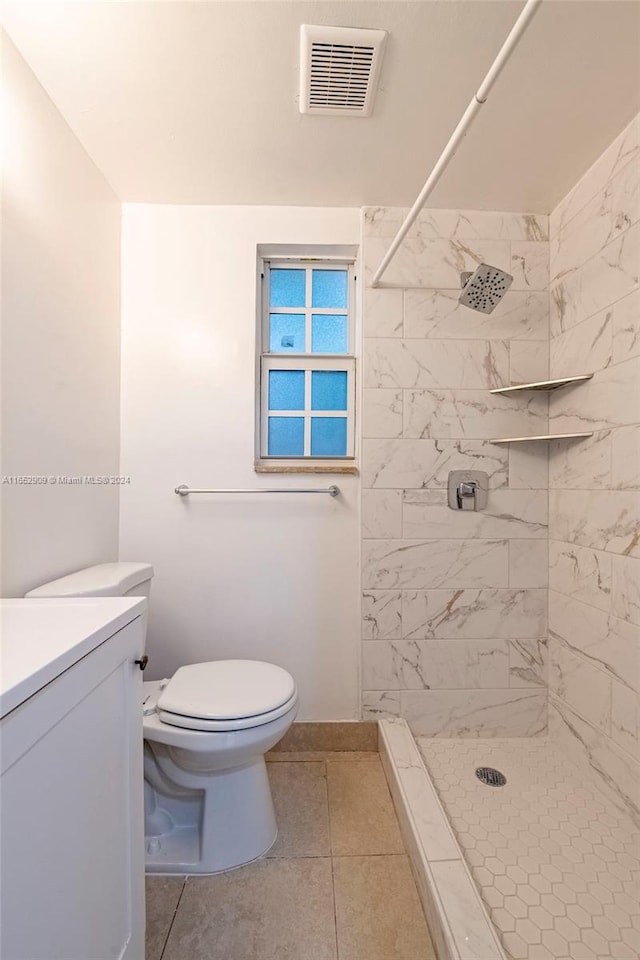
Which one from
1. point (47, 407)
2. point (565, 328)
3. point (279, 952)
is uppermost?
point (565, 328)

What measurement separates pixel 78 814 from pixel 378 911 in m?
0.92

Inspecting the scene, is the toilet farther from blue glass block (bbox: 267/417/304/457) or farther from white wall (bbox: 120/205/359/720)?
blue glass block (bbox: 267/417/304/457)

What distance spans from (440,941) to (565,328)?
193cm

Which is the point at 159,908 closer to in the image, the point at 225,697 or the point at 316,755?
the point at 225,697

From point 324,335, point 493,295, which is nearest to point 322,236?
point 324,335

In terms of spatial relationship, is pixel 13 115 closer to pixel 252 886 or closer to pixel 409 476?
pixel 409 476

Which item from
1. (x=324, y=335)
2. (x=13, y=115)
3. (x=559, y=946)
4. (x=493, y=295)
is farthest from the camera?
Result: (x=324, y=335)

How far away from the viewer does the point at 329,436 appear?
1867 millimetres

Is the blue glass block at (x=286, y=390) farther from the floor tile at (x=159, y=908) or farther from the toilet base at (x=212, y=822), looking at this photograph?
the floor tile at (x=159, y=908)

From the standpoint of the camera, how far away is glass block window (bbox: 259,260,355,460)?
1.85m

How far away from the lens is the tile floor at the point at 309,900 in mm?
1014

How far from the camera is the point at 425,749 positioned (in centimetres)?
165

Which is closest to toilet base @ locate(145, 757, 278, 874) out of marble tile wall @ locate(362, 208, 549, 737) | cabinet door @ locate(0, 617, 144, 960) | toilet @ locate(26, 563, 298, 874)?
toilet @ locate(26, 563, 298, 874)

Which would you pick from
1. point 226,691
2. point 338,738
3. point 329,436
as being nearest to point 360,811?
point 338,738
